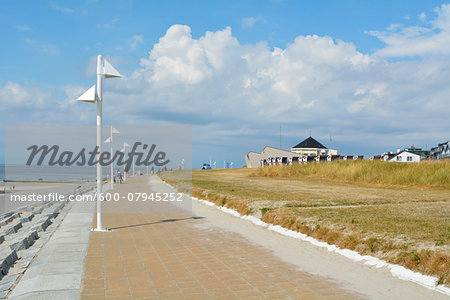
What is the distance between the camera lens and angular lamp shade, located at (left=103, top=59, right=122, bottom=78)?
9.46 m

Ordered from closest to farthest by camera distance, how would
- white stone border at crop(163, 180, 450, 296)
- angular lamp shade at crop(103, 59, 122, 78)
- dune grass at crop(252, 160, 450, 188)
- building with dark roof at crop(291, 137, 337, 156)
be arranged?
white stone border at crop(163, 180, 450, 296)
angular lamp shade at crop(103, 59, 122, 78)
dune grass at crop(252, 160, 450, 188)
building with dark roof at crop(291, 137, 337, 156)

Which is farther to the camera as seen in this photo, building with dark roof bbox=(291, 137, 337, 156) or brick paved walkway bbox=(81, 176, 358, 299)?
building with dark roof bbox=(291, 137, 337, 156)

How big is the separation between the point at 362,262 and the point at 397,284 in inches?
45.3

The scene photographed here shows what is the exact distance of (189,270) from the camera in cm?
605

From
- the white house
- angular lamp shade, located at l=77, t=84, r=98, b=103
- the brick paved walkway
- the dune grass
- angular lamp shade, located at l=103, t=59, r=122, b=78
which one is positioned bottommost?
the brick paved walkway

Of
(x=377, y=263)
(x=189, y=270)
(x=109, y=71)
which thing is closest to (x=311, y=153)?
(x=109, y=71)

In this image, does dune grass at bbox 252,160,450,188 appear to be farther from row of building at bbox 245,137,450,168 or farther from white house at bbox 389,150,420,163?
white house at bbox 389,150,420,163

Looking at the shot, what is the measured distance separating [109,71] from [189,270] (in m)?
5.44

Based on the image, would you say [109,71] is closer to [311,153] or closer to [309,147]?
[311,153]

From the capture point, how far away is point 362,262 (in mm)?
6523

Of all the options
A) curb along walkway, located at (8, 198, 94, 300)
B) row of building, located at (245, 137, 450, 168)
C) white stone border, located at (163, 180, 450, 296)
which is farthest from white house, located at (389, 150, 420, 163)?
curb along walkway, located at (8, 198, 94, 300)

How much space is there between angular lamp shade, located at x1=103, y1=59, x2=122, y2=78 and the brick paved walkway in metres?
3.62

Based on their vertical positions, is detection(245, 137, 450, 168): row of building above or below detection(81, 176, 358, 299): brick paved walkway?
above

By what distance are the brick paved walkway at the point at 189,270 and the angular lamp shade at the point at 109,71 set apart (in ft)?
11.9
